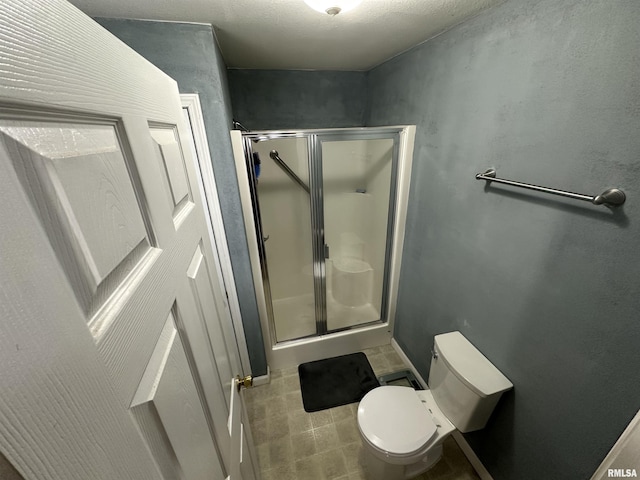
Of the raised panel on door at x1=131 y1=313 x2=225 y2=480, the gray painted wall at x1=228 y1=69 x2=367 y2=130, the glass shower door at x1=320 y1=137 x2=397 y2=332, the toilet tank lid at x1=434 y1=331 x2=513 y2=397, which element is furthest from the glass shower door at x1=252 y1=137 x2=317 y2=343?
the raised panel on door at x1=131 y1=313 x2=225 y2=480

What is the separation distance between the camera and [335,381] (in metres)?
1.92

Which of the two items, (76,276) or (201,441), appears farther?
(201,441)

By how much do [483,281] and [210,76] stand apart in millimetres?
1626

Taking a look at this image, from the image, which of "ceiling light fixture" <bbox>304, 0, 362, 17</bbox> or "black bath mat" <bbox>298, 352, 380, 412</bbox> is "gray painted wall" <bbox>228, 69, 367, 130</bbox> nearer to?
"ceiling light fixture" <bbox>304, 0, 362, 17</bbox>

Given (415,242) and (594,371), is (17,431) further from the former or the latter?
(415,242)

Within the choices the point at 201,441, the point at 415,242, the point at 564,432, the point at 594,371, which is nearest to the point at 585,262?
the point at 594,371

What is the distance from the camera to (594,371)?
84 cm

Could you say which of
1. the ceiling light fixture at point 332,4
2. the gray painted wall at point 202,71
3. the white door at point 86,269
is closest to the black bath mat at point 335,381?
the gray painted wall at point 202,71

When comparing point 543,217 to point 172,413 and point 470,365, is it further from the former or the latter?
point 172,413

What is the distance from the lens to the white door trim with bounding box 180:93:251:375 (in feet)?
4.01

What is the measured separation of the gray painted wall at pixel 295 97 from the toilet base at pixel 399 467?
2301mm

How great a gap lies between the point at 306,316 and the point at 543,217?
171cm

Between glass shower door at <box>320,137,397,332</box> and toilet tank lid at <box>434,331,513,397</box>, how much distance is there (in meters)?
0.77

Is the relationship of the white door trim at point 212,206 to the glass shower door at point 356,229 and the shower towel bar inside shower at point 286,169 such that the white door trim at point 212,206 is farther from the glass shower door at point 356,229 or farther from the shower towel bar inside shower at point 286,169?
the glass shower door at point 356,229
